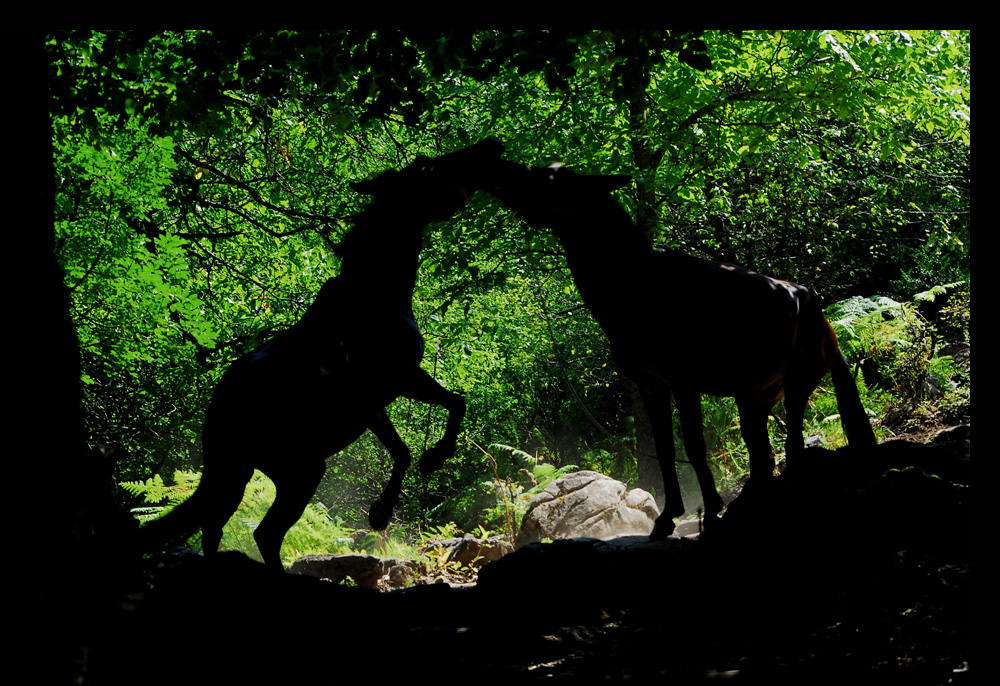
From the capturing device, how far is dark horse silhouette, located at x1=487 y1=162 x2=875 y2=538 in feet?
15.2

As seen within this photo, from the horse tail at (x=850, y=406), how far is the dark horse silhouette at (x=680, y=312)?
79 millimetres

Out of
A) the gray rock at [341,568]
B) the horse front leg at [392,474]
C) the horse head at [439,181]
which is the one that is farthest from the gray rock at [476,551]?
the horse head at [439,181]

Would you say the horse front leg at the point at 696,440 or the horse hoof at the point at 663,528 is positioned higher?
the horse front leg at the point at 696,440

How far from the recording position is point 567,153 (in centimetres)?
798

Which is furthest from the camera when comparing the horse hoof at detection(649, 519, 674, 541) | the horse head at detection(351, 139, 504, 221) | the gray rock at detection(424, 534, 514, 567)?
the gray rock at detection(424, 534, 514, 567)

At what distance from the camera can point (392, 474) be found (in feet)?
16.0

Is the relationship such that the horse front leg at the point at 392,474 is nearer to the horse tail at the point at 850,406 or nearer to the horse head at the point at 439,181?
the horse head at the point at 439,181

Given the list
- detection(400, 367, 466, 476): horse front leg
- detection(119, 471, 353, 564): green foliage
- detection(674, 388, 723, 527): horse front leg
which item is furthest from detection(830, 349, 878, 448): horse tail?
detection(119, 471, 353, 564): green foliage

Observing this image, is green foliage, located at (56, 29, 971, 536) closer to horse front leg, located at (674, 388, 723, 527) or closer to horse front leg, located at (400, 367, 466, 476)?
horse front leg, located at (674, 388, 723, 527)

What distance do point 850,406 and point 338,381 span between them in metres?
3.48

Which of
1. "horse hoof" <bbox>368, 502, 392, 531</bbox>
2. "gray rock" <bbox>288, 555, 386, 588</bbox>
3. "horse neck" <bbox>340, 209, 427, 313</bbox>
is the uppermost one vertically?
"horse neck" <bbox>340, 209, 427, 313</bbox>

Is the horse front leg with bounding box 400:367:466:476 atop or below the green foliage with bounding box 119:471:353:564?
atop

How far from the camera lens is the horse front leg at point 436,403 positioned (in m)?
4.68

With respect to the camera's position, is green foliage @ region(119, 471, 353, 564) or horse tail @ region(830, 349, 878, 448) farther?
green foliage @ region(119, 471, 353, 564)
